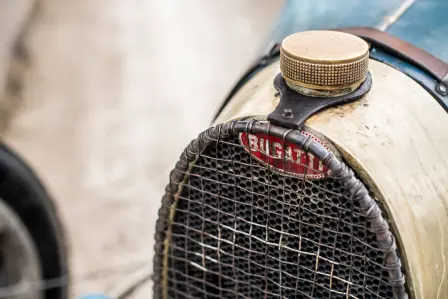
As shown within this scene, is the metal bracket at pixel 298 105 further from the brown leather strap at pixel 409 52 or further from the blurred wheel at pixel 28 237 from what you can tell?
the blurred wheel at pixel 28 237

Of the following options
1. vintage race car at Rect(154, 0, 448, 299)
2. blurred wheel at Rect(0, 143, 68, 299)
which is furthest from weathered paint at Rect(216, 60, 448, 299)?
blurred wheel at Rect(0, 143, 68, 299)

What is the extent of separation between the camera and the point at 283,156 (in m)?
1.06

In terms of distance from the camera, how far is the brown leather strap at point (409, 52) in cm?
120

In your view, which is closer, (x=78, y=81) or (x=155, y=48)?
(x=78, y=81)

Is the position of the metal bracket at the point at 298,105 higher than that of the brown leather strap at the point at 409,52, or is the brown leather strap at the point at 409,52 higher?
the metal bracket at the point at 298,105

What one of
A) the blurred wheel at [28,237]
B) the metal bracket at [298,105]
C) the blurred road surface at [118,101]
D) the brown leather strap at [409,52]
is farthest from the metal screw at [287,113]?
the blurred road surface at [118,101]

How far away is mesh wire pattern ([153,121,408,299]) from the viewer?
3.38 feet

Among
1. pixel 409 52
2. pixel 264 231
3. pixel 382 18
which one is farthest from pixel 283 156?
pixel 382 18

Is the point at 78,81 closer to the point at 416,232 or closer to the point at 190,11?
the point at 190,11

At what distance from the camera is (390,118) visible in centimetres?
110

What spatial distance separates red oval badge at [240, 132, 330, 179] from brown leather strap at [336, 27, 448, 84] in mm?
331

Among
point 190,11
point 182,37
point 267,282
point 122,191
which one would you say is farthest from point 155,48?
point 267,282

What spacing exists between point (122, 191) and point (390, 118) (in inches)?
99.4

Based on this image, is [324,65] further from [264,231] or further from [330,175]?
[264,231]
